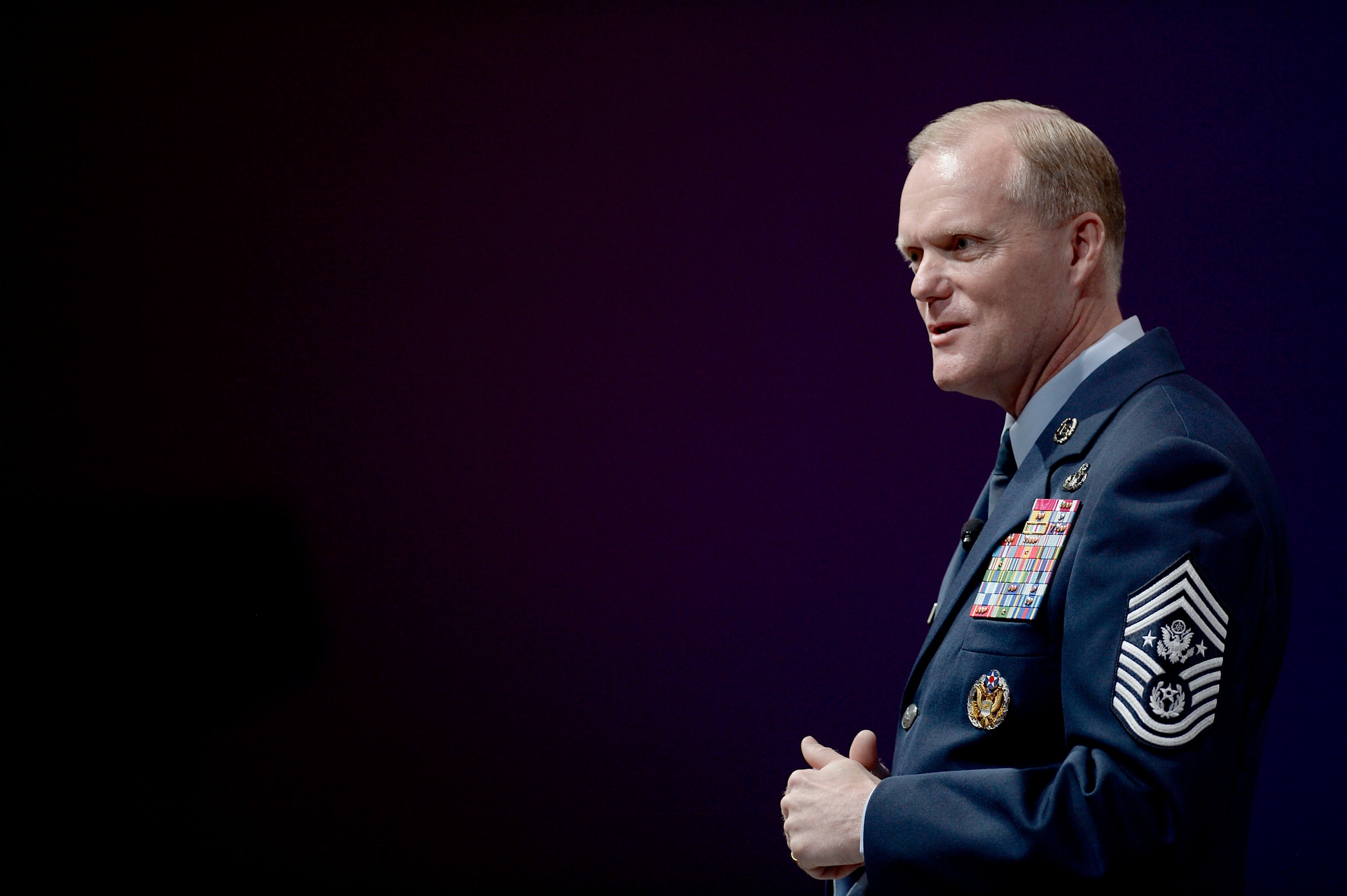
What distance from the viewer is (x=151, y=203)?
2402mm

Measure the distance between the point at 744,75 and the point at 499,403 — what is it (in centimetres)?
88

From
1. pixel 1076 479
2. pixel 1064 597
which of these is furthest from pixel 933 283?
pixel 1064 597

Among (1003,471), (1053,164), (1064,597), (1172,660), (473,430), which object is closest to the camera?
(1172,660)

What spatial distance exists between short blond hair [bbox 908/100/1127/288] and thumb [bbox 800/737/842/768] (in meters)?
0.62

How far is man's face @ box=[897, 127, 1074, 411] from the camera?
48.0 inches

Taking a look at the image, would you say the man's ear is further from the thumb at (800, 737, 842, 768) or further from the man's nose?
the thumb at (800, 737, 842, 768)

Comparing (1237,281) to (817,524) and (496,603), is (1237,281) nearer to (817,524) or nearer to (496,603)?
(817,524)

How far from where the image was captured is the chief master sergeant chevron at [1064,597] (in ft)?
3.05

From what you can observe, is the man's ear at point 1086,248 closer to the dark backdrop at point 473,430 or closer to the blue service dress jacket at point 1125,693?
the blue service dress jacket at point 1125,693

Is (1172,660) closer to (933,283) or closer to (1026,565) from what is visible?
(1026,565)

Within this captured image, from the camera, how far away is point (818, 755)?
122cm

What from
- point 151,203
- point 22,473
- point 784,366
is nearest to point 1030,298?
point 784,366

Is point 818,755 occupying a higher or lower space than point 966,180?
lower

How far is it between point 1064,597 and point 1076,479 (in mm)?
128
